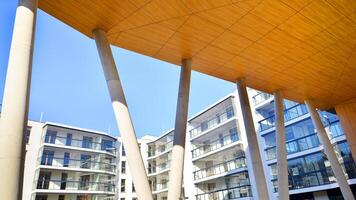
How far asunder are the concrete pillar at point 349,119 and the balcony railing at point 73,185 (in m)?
26.5

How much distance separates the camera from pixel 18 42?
14.2ft

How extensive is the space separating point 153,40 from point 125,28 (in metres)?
1.02

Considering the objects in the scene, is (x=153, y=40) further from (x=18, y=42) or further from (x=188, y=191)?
(x=188, y=191)

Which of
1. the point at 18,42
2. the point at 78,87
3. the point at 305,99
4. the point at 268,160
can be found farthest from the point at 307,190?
the point at 78,87

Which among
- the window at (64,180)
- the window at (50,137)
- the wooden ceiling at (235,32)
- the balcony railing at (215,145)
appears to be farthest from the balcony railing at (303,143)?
the window at (50,137)

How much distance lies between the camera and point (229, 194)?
2655 centimetres

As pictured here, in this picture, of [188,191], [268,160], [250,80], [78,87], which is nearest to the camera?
[250,80]

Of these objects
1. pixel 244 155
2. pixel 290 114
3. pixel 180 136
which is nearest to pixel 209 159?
pixel 244 155

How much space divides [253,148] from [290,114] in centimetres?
1495

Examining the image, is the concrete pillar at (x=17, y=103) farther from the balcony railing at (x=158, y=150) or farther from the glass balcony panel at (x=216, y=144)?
the balcony railing at (x=158, y=150)

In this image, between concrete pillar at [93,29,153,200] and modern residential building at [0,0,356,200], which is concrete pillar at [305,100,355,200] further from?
concrete pillar at [93,29,153,200]

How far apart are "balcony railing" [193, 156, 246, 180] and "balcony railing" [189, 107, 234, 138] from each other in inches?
175

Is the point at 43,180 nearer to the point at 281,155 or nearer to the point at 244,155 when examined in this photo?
the point at 244,155

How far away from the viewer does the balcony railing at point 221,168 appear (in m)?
26.0
